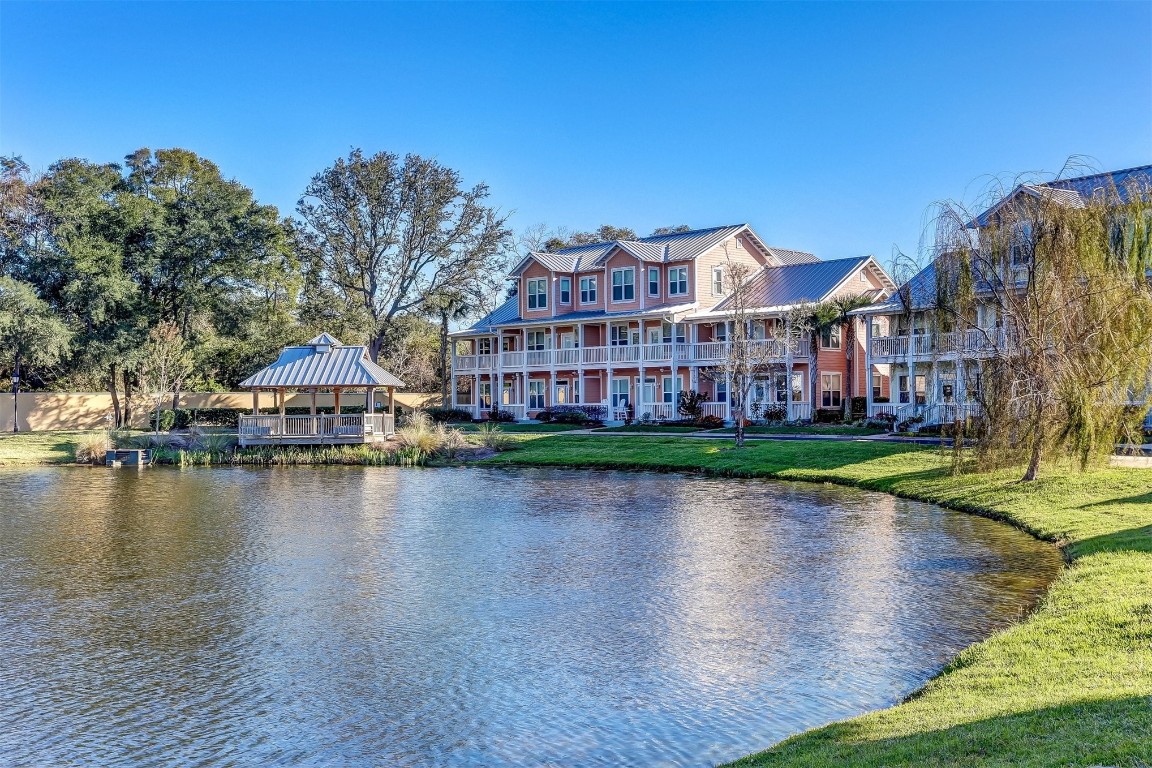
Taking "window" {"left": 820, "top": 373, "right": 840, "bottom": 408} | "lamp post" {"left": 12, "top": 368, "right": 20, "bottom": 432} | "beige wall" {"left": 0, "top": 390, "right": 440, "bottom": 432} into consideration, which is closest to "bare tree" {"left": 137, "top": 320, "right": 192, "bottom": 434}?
"beige wall" {"left": 0, "top": 390, "right": 440, "bottom": 432}

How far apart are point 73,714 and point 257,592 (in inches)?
212

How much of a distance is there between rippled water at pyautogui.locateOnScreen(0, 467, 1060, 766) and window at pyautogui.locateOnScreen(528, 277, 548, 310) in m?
34.0

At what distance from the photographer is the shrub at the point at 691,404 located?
4566cm

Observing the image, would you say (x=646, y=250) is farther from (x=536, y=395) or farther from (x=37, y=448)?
(x=37, y=448)

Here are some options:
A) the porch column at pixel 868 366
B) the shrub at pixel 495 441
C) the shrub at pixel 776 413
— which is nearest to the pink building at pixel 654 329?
the shrub at pixel 776 413

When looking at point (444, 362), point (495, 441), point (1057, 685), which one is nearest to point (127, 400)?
point (444, 362)

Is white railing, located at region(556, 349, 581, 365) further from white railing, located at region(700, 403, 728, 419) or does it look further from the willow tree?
the willow tree

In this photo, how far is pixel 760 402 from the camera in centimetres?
4641

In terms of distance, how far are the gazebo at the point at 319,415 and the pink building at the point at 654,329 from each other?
1398 centimetres

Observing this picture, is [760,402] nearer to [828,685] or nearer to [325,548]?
[325,548]

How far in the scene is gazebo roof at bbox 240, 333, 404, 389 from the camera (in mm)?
40406

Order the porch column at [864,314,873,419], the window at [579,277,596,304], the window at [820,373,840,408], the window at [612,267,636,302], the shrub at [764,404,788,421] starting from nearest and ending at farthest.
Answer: the porch column at [864,314,873,419]
the shrub at [764,404,788,421]
the window at [820,373,840,408]
the window at [612,267,636,302]
the window at [579,277,596,304]

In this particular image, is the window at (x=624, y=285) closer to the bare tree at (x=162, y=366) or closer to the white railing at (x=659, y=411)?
the white railing at (x=659, y=411)

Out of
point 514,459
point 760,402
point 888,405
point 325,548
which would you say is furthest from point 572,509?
point 760,402
